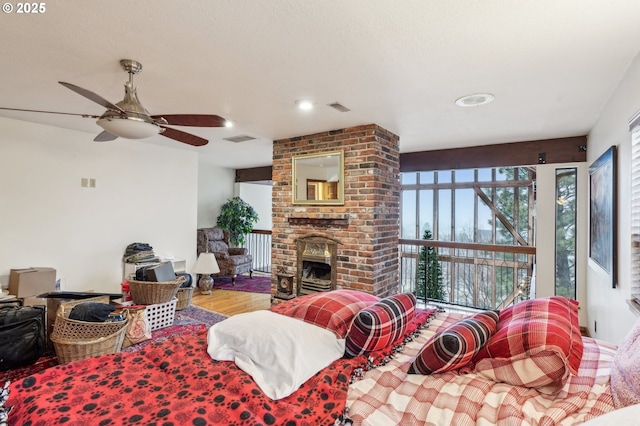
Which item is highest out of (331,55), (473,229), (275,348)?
(331,55)

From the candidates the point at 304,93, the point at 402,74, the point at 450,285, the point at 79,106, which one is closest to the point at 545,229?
the point at 450,285

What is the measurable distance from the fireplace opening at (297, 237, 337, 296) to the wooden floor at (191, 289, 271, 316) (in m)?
0.84

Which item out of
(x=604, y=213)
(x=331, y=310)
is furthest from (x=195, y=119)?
(x=604, y=213)

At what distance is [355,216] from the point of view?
3.74 m

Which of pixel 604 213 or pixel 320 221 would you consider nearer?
pixel 604 213

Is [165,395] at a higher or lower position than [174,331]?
higher

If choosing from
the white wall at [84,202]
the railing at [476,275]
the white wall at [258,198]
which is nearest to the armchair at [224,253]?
the white wall at [84,202]

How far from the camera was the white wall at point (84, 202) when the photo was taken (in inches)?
139

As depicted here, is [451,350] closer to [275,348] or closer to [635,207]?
[275,348]

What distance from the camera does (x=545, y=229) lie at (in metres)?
4.03

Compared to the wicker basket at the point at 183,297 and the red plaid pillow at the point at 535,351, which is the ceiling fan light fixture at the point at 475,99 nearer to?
the red plaid pillow at the point at 535,351

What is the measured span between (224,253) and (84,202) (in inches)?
100

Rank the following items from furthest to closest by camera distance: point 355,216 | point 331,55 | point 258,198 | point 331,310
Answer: point 258,198 < point 355,216 < point 331,55 < point 331,310

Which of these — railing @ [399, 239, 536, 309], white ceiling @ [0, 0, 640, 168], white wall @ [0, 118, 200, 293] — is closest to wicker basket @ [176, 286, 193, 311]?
white wall @ [0, 118, 200, 293]
